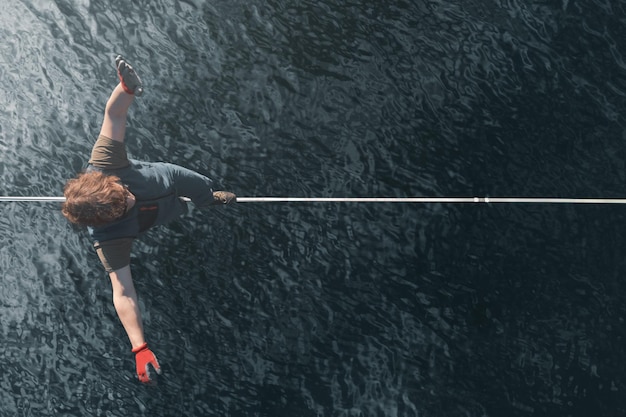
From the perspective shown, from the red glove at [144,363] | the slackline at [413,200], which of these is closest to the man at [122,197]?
the red glove at [144,363]

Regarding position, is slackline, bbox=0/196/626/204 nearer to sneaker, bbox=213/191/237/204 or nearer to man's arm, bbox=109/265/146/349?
sneaker, bbox=213/191/237/204

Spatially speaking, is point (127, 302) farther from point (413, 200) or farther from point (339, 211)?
point (413, 200)

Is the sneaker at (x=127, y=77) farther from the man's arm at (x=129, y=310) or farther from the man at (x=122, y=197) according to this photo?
the man's arm at (x=129, y=310)

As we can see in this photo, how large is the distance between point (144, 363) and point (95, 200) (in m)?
0.42

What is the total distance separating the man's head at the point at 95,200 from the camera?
1.82 metres

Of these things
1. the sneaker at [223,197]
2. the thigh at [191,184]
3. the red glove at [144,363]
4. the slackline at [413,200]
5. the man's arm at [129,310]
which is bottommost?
the red glove at [144,363]

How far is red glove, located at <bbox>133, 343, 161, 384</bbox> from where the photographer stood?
193 centimetres

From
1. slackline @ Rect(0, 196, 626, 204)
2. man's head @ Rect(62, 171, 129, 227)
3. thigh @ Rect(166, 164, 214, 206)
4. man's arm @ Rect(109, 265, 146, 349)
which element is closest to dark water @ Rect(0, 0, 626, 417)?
slackline @ Rect(0, 196, 626, 204)

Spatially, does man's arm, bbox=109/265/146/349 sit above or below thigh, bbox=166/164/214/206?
below

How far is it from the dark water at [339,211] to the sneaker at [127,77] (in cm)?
32

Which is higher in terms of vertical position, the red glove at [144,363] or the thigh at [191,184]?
the thigh at [191,184]

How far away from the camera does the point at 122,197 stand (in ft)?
6.07

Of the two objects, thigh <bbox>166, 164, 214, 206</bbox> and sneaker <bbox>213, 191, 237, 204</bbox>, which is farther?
sneaker <bbox>213, 191, 237, 204</bbox>

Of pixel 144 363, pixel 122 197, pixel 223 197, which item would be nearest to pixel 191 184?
pixel 223 197
